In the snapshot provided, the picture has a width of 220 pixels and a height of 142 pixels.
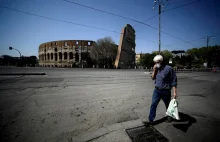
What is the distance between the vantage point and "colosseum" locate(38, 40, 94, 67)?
5369 centimetres

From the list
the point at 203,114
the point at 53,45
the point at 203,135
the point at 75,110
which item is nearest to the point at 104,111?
the point at 75,110

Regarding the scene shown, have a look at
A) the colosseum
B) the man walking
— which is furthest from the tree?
the man walking

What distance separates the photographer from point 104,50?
41344 millimetres

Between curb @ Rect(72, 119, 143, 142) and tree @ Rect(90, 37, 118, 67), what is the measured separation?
130ft

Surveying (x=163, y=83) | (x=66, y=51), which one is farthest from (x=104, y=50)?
(x=163, y=83)

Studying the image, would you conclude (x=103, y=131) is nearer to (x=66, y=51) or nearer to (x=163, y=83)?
(x=163, y=83)

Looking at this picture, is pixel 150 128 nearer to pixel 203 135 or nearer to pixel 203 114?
pixel 203 135

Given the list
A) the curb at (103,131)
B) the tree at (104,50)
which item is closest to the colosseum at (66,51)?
the tree at (104,50)

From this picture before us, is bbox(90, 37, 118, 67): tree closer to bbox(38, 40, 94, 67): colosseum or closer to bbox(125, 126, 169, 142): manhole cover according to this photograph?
bbox(38, 40, 94, 67): colosseum

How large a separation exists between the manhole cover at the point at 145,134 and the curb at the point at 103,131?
15 cm

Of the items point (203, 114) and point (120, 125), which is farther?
point (203, 114)

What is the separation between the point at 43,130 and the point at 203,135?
3.48m

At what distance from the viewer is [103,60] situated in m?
43.7

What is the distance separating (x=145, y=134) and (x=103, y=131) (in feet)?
3.03
